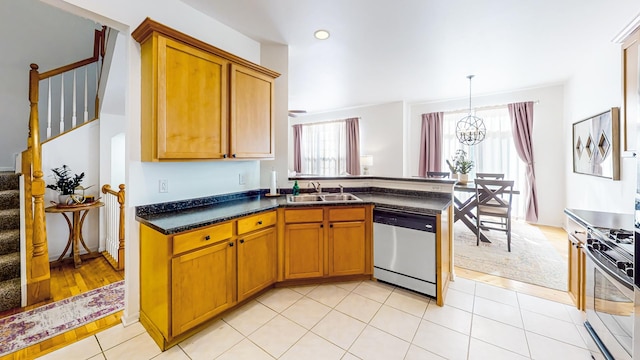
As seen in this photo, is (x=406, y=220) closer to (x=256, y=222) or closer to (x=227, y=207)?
(x=256, y=222)

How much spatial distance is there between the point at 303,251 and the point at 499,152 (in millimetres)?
5020

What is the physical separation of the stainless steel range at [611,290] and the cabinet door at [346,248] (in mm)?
1624

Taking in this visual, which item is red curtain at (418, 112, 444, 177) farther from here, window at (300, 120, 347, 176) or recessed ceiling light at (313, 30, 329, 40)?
recessed ceiling light at (313, 30, 329, 40)

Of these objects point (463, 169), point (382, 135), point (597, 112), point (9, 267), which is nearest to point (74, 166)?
point (9, 267)

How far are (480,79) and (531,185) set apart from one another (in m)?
2.36

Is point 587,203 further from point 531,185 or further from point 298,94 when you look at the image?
point 298,94

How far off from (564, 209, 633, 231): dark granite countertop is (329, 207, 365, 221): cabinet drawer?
→ 1.62 meters

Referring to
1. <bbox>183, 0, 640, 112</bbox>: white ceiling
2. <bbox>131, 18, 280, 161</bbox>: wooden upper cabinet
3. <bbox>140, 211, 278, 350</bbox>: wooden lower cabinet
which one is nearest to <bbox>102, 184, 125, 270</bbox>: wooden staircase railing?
<bbox>140, 211, 278, 350</bbox>: wooden lower cabinet

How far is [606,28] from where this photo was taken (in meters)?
2.69

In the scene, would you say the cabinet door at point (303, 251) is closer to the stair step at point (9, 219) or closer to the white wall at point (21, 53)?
the stair step at point (9, 219)

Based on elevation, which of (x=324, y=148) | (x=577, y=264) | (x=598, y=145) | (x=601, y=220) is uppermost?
(x=324, y=148)

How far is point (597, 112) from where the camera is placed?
336 centimetres

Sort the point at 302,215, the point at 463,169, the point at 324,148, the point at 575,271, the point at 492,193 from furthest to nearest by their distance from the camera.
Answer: the point at 324,148 → the point at 463,169 → the point at 492,193 → the point at 302,215 → the point at 575,271

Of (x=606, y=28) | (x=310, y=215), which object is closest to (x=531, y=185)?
(x=606, y=28)
